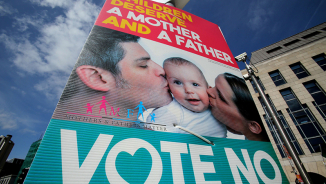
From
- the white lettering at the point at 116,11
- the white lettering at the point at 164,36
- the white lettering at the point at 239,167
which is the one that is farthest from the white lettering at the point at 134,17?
the white lettering at the point at 239,167

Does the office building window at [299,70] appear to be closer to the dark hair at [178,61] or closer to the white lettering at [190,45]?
the white lettering at [190,45]

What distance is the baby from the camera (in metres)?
7.01

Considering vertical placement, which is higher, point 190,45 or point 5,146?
point 190,45

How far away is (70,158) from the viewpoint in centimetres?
456

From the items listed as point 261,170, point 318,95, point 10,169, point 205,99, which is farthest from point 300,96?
point 10,169

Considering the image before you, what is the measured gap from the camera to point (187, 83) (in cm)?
857

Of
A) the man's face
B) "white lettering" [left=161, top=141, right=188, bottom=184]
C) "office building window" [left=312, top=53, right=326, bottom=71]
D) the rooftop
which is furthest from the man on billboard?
the rooftop

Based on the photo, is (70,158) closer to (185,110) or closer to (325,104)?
(185,110)

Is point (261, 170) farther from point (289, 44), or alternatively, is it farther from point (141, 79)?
point (289, 44)

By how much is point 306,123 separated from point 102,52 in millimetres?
17591

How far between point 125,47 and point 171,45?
3.11m

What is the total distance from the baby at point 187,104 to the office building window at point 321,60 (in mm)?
15325

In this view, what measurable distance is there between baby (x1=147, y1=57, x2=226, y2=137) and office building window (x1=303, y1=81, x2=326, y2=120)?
12.2 m

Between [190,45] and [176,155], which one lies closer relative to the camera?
[176,155]
